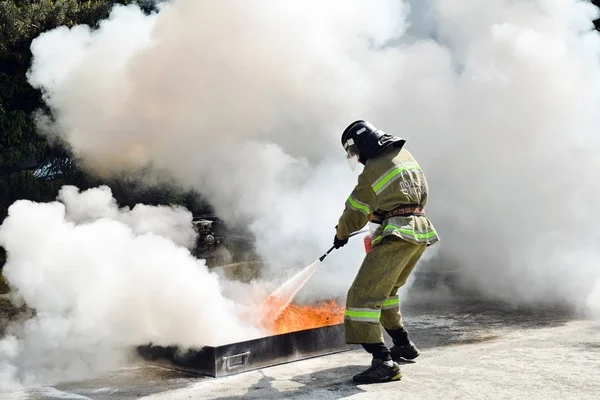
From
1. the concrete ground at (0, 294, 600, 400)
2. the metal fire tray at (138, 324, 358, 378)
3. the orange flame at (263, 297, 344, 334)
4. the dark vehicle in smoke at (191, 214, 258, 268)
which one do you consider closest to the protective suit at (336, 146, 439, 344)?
the concrete ground at (0, 294, 600, 400)

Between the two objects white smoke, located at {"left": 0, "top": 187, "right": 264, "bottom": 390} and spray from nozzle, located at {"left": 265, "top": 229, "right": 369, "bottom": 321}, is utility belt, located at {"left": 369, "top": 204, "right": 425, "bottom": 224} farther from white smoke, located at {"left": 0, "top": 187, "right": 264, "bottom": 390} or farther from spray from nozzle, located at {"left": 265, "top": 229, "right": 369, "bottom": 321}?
white smoke, located at {"left": 0, "top": 187, "right": 264, "bottom": 390}

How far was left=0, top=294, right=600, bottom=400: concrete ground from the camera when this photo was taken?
164 inches

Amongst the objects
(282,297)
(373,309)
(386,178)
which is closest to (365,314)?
(373,309)

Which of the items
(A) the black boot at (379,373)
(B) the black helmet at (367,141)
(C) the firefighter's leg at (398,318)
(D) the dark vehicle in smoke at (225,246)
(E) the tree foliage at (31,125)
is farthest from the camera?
(D) the dark vehicle in smoke at (225,246)

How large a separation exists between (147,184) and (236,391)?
4020 mm

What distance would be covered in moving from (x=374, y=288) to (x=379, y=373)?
1.74ft

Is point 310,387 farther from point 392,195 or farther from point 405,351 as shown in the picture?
point 392,195

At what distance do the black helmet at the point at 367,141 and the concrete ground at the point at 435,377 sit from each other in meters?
1.48

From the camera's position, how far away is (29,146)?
26.6 ft

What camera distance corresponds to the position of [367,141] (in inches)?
184

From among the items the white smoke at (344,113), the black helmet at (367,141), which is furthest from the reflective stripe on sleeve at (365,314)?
the white smoke at (344,113)

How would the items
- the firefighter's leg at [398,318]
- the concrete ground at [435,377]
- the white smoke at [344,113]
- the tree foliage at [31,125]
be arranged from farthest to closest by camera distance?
the tree foliage at [31,125] < the white smoke at [344,113] < the firefighter's leg at [398,318] < the concrete ground at [435,377]

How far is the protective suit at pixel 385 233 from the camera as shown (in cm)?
452

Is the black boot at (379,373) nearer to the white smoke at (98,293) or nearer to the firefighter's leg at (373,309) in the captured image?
the firefighter's leg at (373,309)
